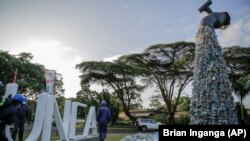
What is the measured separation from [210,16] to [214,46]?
1717mm

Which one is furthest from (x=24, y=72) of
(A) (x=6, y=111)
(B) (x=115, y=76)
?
(A) (x=6, y=111)

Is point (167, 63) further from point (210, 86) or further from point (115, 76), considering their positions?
point (210, 86)

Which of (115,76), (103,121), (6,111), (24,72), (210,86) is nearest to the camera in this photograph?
(6,111)

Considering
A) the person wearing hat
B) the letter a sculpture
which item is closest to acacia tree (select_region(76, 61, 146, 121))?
the letter a sculpture

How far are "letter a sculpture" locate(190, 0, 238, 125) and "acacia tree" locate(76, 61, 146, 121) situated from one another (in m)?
28.7

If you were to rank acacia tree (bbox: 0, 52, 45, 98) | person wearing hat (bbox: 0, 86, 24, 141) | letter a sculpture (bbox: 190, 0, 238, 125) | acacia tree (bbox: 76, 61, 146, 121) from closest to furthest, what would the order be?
person wearing hat (bbox: 0, 86, 24, 141)
letter a sculpture (bbox: 190, 0, 238, 125)
acacia tree (bbox: 0, 52, 45, 98)
acacia tree (bbox: 76, 61, 146, 121)

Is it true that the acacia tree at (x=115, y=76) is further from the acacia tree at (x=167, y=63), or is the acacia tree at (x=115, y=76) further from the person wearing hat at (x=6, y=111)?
the person wearing hat at (x=6, y=111)

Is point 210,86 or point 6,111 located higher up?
point 210,86

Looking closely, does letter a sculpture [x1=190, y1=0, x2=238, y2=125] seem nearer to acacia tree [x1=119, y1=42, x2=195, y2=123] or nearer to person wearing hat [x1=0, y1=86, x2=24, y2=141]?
person wearing hat [x1=0, y1=86, x2=24, y2=141]

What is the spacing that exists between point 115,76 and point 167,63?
7.78 m

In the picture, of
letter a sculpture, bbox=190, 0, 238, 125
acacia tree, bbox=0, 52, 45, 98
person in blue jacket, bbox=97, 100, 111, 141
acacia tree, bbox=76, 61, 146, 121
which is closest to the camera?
person in blue jacket, bbox=97, 100, 111, 141

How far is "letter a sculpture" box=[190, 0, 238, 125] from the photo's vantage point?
41.6 feet

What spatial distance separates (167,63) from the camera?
43.3 m

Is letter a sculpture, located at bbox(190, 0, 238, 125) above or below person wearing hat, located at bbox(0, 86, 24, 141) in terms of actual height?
above
